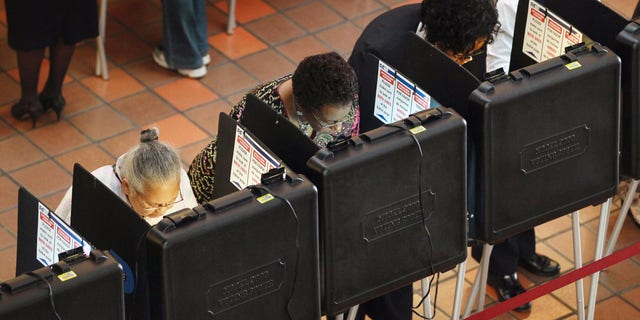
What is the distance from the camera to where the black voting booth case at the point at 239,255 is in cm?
293

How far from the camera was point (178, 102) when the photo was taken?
5918 mm

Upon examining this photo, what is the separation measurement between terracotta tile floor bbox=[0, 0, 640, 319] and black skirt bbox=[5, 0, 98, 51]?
0.39 metres

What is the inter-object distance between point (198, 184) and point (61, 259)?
1220 mm

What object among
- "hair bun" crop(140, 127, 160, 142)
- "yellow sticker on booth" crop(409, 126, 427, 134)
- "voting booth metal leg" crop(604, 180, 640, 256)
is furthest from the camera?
"voting booth metal leg" crop(604, 180, 640, 256)

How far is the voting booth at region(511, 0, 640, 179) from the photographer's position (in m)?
3.78

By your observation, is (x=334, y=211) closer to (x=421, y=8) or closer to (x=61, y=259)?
(x=61, y=259)

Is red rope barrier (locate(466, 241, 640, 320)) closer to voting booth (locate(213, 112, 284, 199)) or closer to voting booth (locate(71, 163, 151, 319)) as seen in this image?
voting booth (locate(213, 112, 284, 199))

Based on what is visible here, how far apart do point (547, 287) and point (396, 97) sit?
2.98 feet

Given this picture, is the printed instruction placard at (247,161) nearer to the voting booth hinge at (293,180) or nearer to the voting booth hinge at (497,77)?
the voting booth hinge at (293,180)

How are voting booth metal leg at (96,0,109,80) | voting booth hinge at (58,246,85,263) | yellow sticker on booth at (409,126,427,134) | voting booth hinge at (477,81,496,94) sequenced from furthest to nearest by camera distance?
1. voting booth metal leg at (96,0,109,80)
2. voting booth hinge at (477,81,496,94)
3. yellow sticker on booth at (409,126,427,134)
4. voting booth hinge at (58,246,85,263)

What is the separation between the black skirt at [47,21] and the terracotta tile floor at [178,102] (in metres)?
0.39

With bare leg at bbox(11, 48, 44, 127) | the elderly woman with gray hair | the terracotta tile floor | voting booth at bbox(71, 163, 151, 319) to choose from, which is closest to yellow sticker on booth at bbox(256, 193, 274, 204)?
voting booth at bbox(71, 163, 151, 319)

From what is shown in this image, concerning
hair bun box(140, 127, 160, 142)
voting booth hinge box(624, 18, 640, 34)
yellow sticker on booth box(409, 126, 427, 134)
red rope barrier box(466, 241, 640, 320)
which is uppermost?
voting booth hinge box(624, 18, 640, 34)

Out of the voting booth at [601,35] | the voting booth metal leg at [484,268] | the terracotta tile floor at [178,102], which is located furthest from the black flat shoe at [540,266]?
the voting booth at [601,35]
